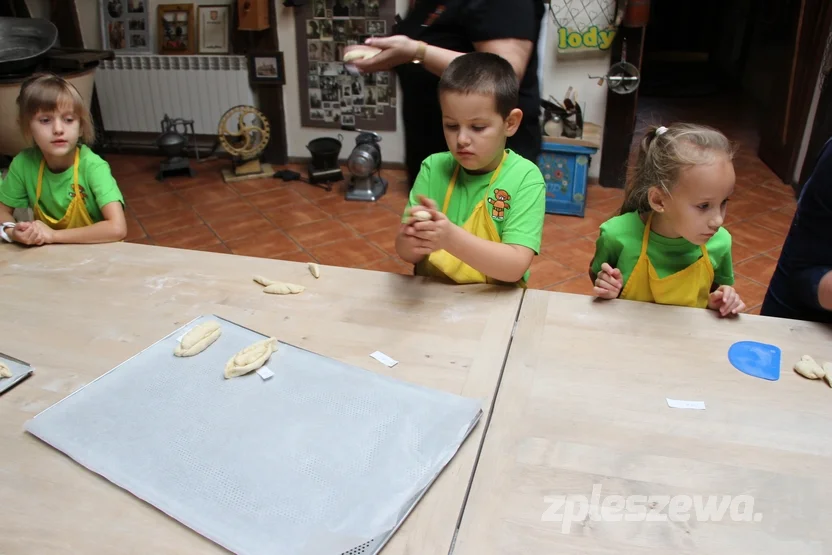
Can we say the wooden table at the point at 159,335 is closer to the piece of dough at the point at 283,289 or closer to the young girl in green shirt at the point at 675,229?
the piece of dough at the point at 283,289

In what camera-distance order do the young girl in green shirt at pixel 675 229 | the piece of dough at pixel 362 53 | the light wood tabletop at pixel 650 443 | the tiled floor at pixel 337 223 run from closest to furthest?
the light wood tabletop at pixel 650 443
the young girl in green shirt at pixel 675 229
the piece of dough at pixel 362 53
the tiled floor at pixel 337 223

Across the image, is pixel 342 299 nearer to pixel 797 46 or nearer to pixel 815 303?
pixel 815 303

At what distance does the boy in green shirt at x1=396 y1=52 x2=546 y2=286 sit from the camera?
3.81 ft

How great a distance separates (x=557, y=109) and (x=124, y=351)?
8.94 feet

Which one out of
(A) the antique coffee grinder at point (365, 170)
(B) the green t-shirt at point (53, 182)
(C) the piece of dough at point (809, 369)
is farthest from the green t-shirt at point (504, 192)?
(A) the antique coffee grinder at point (365, 170)

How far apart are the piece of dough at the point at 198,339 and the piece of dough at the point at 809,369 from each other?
944mm

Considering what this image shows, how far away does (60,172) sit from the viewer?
1662 millimetres

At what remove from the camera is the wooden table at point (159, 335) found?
28.0 inches

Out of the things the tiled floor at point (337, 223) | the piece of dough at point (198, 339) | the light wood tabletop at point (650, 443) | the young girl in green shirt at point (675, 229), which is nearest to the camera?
the light wood tabletop at point (650, 443)

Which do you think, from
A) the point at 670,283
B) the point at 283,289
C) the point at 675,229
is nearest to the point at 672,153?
the point at 675,229

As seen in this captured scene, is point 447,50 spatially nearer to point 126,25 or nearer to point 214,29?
point 214,29

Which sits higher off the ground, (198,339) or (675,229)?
(675,229)

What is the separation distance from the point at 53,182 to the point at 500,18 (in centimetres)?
124

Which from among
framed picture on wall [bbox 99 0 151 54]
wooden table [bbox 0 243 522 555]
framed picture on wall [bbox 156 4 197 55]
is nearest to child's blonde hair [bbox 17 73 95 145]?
wooden table [bbox 0 243 522 555]
